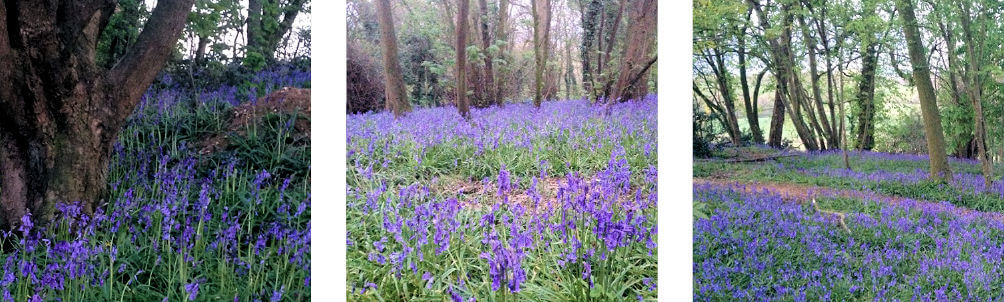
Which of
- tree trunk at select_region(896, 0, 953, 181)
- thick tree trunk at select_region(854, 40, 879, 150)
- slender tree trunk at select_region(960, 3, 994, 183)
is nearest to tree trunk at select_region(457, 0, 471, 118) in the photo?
thick tree trunk at select_region(854, 40, 879, 150)

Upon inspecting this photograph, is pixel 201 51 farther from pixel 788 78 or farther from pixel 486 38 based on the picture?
pixel 788 78

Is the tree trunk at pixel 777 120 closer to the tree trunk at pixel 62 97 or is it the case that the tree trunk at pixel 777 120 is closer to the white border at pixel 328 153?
the white border at pixel 328 153

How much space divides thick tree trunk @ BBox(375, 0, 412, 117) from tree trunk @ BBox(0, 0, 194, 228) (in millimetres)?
804

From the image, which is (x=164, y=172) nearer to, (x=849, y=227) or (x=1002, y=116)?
(x=849, y=227)

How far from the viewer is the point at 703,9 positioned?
10.2ft

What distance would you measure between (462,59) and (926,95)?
1968mm

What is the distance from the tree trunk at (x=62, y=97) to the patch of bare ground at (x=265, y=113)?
327 millimetres

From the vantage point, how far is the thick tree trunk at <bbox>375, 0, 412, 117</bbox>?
10.0 feet

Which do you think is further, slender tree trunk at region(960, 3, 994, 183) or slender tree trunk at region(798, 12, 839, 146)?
slender tree trunk at region(798, 12, 839, 146)

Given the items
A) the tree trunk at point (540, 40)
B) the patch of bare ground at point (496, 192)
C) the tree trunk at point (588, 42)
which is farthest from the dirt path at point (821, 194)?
the tree trunk at point (540, 40)

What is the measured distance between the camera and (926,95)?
3.00 metres

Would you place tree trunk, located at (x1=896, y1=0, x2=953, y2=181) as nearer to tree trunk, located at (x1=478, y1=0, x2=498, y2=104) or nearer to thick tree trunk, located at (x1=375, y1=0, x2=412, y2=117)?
tree trunk, located at (x1=478, y1=0, x2=498, y2=104)

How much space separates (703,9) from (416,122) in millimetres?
1345

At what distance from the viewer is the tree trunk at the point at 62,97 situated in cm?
260
